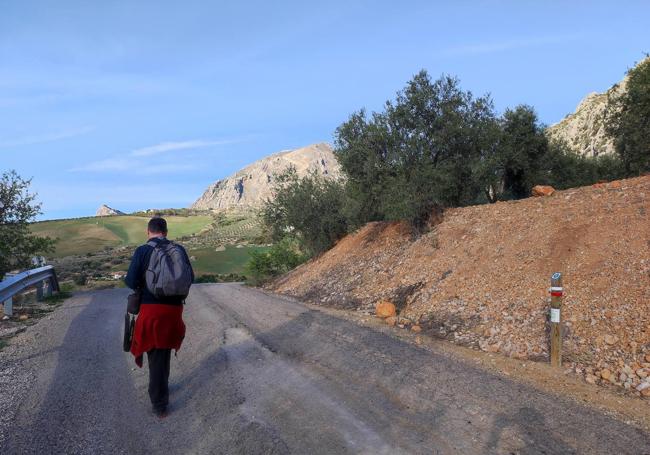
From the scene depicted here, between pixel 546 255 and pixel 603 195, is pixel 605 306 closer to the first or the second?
pixel 546 255

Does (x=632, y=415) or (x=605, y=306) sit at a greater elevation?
(x=605, y=306)

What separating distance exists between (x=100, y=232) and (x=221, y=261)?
48.1 meters

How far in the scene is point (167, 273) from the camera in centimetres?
544

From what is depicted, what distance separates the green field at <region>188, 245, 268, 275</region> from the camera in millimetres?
42875

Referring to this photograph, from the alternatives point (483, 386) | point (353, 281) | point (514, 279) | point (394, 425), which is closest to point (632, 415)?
point (483, 386)

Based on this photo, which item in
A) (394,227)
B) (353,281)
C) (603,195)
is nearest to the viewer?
(603,195)

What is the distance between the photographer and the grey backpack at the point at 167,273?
540cm

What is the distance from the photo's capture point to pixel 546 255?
412 inches

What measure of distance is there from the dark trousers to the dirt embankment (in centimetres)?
558

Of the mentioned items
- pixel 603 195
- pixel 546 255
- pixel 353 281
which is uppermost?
pixel 603 195

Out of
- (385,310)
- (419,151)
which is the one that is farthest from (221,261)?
(385,310)

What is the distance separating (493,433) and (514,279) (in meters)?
6.34

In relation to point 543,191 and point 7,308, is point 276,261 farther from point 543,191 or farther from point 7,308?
point 543,191

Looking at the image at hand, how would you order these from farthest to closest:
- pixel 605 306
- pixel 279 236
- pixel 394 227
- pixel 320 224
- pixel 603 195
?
1. pixel 279 236
2. pixel 320 224
3. pixel 394 227
4. pixel 603 195
5. pixel 605 306
